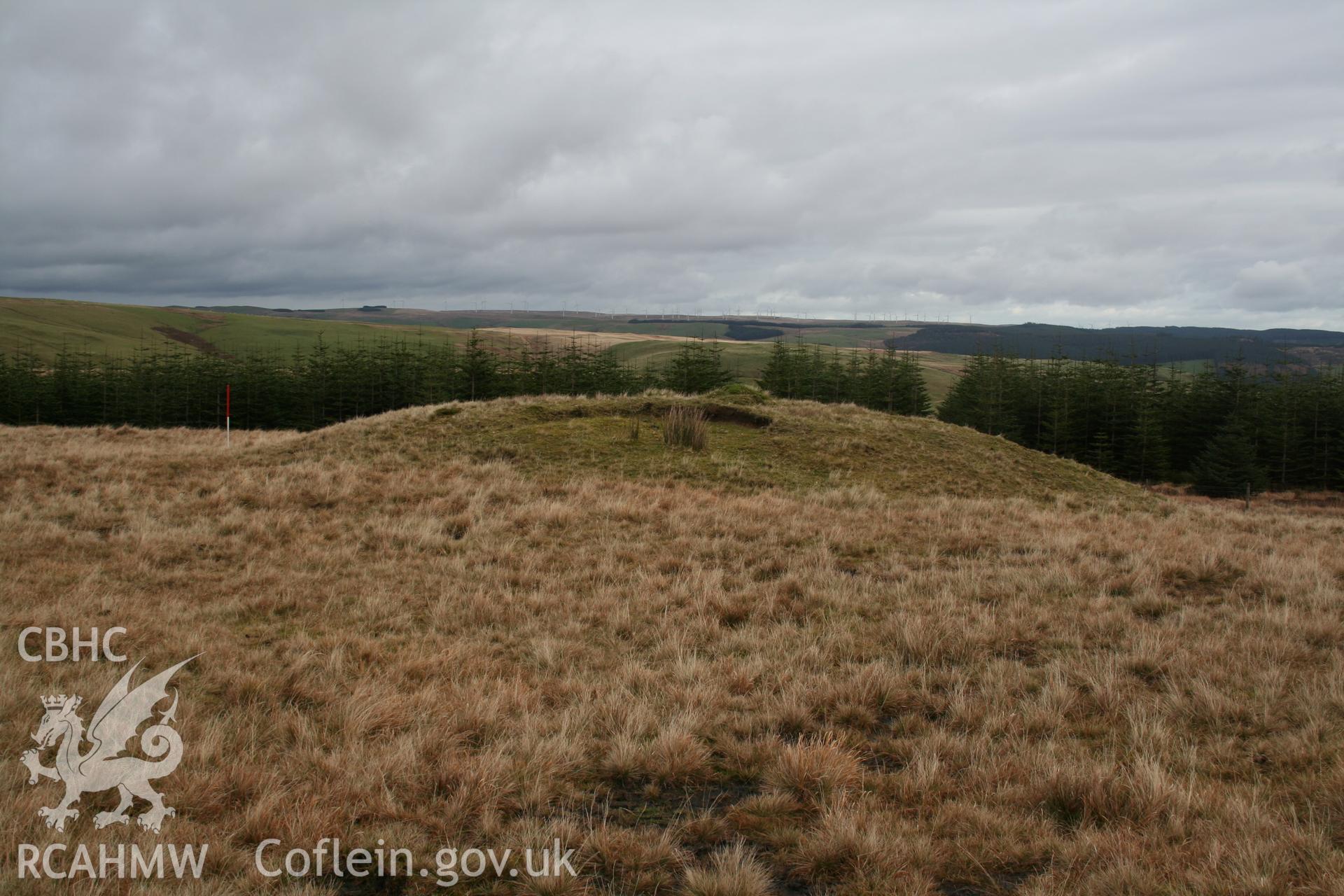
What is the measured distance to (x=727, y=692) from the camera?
19.4 feet

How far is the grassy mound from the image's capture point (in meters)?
17.0

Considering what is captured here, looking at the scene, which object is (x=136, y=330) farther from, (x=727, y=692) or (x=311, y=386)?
(x=727, y=692)

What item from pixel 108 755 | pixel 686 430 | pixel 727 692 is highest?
pixel 686 430

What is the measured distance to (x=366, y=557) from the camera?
1036 cm

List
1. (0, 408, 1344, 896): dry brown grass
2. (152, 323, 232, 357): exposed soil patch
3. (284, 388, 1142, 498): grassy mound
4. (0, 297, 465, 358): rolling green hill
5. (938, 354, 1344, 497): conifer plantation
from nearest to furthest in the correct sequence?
(0, 408, 1344, 896): dry brown grass
(284, 388, 1142, 498): grassy mound
(938, 354, 1344, 497): conifer plantation
(0, 297, 465, 358): rolling green hill
(152, 323, 232, 357): exposed soil patch

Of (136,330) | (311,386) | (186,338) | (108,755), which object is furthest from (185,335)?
(108,755)

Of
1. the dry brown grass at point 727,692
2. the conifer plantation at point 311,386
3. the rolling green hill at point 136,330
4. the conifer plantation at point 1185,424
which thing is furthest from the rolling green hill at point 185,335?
the dry brown grass at point 727,692

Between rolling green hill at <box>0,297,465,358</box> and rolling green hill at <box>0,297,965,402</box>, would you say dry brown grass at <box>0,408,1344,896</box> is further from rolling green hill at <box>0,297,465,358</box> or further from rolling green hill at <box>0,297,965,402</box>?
rolling green hill at <box>0,297,465,358</box>

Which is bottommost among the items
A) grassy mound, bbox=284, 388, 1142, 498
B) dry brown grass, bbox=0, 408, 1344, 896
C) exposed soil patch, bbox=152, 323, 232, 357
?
dry brown grass, bbox=0, 408, 1344, 896

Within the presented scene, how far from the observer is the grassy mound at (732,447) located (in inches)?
670

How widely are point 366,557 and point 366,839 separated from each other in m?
7.15

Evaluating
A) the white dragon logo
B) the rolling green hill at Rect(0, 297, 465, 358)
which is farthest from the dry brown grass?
the rolling green hill at Rect(0, 297, 465, 358)

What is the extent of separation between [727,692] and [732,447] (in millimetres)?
13285

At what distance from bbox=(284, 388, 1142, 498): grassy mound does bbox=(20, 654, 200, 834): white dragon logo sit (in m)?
11.3
